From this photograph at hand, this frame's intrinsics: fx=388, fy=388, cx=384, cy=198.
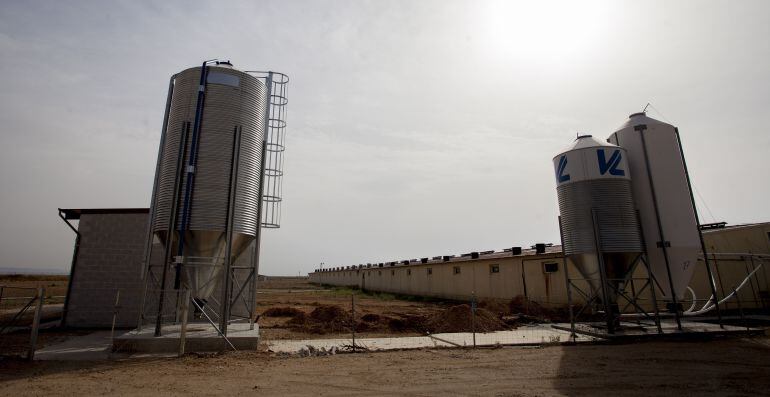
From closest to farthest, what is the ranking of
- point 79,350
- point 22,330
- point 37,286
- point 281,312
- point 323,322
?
1. point 79,350
2. point 22,330
3. point 323,322
4. point 281,312
5. point 37,286

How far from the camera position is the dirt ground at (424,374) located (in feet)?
23.9

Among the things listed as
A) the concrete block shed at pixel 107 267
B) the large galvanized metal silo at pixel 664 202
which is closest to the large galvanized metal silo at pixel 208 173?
the concrete block shed at pixel 107 267

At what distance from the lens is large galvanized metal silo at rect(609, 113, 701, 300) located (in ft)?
44.5

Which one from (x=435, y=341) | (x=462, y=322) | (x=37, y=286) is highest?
(x=37, y=286)

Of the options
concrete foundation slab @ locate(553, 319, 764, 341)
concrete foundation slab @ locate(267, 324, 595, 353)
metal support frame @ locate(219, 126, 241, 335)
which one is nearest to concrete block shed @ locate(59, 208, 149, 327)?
metal support frame @ locate(219, 126, 241, 335)

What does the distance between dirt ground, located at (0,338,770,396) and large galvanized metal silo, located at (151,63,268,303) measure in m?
2.99

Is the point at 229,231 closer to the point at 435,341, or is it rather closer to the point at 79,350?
the point at 79,350

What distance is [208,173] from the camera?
11.7 m

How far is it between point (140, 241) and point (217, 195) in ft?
21.5

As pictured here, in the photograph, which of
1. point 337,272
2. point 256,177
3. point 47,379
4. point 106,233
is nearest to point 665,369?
point 256,177

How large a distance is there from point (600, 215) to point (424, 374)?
28.8 ft

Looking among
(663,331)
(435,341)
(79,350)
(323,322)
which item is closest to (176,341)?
(79,350)

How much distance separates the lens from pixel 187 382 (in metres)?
7.73

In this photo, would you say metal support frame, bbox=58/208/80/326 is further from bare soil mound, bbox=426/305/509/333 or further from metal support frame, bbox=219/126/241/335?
bare soil mound, bbox=426/305/509/333
